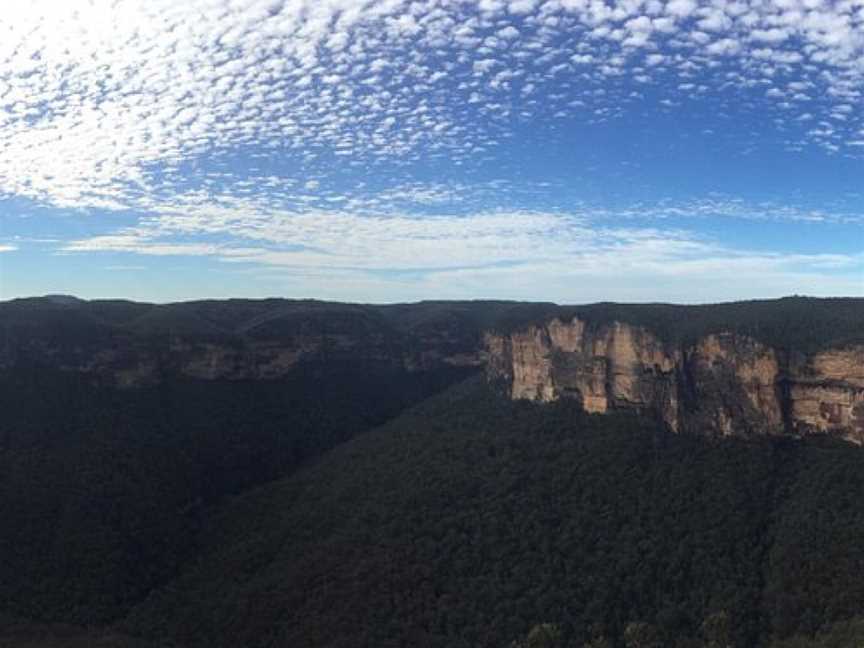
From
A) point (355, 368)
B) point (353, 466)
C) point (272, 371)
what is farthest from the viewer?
point (355, 368)

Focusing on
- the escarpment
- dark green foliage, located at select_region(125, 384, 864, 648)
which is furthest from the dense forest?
the escarpment

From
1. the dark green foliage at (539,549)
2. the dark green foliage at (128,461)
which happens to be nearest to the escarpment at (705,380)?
the dark green foliage at (539,549)

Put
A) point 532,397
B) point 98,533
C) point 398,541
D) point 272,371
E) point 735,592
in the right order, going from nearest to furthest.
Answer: point 735,592 < point 398,541 < point 98,533 < point 532,397 < point 272,371

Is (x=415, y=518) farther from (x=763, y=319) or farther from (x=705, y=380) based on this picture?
(x=763, y=319)

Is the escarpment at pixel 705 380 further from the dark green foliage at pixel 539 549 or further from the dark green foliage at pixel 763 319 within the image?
the dark green foliage at pixel 539 549

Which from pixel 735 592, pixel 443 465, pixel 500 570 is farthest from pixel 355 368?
pixel 735 592

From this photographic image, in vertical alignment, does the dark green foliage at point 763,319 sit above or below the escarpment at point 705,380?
above

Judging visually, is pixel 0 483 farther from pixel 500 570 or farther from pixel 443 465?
pixel 500 570

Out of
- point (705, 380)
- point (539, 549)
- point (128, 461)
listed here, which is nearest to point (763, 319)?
point (705, 380)
